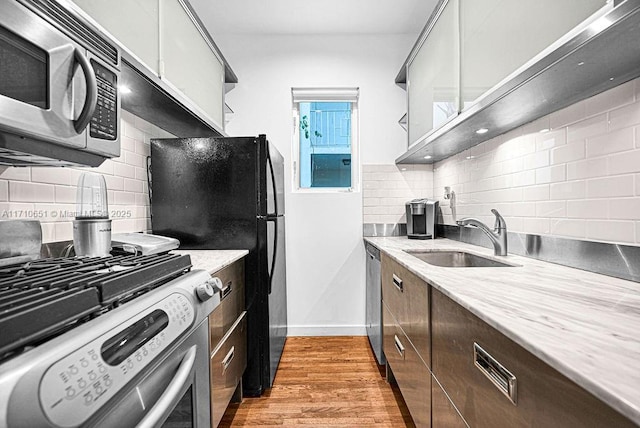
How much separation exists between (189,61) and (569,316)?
209 cm

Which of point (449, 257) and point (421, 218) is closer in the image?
point (449, 257)

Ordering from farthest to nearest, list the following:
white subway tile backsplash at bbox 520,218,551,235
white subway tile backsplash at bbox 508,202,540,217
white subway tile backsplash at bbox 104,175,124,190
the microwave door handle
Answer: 1. white subway tile backsplash at bbox 104,175,124,190
2. white subway tile backsplash at bbox 508,202,540,217
3. white subway tile backsplash at bbox 520,218,551,235
4. the microwave door handle

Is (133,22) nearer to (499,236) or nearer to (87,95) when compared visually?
(87,95)

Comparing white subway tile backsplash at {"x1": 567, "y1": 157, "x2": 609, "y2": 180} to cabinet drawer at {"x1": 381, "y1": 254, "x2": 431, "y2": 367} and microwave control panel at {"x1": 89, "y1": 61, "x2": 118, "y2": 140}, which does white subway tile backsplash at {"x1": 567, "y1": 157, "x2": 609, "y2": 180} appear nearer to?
cabinet drawer at {"x1": 381, "y1": 254, "x2": 431, "y2": 367}

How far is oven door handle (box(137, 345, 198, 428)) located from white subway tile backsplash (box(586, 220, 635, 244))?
4.75 feet

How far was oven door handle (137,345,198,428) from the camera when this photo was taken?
742 millimetres

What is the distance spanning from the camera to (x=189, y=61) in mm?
1940

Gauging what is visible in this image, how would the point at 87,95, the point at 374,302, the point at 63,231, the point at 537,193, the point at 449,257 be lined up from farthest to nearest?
1. the point at 374,302
2. the point at 449,257
3. the point at 537,193
4. the point at 63,231
5. the point at 87,95

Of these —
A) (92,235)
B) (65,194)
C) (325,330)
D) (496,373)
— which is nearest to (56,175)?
(65,194)

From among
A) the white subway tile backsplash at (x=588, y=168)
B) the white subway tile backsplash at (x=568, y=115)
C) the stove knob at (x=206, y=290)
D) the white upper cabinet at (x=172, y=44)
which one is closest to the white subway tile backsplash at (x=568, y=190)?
the white subway tile backsplash at (x=588, y=168)

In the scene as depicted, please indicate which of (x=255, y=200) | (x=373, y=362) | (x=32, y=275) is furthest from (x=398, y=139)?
(x=32, y=275)

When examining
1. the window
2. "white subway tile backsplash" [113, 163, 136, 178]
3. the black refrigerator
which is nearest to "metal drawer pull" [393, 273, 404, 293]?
the black refrigerator

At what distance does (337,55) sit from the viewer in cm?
306

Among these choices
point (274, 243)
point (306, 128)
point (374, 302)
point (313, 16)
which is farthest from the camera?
point (306, 128)
